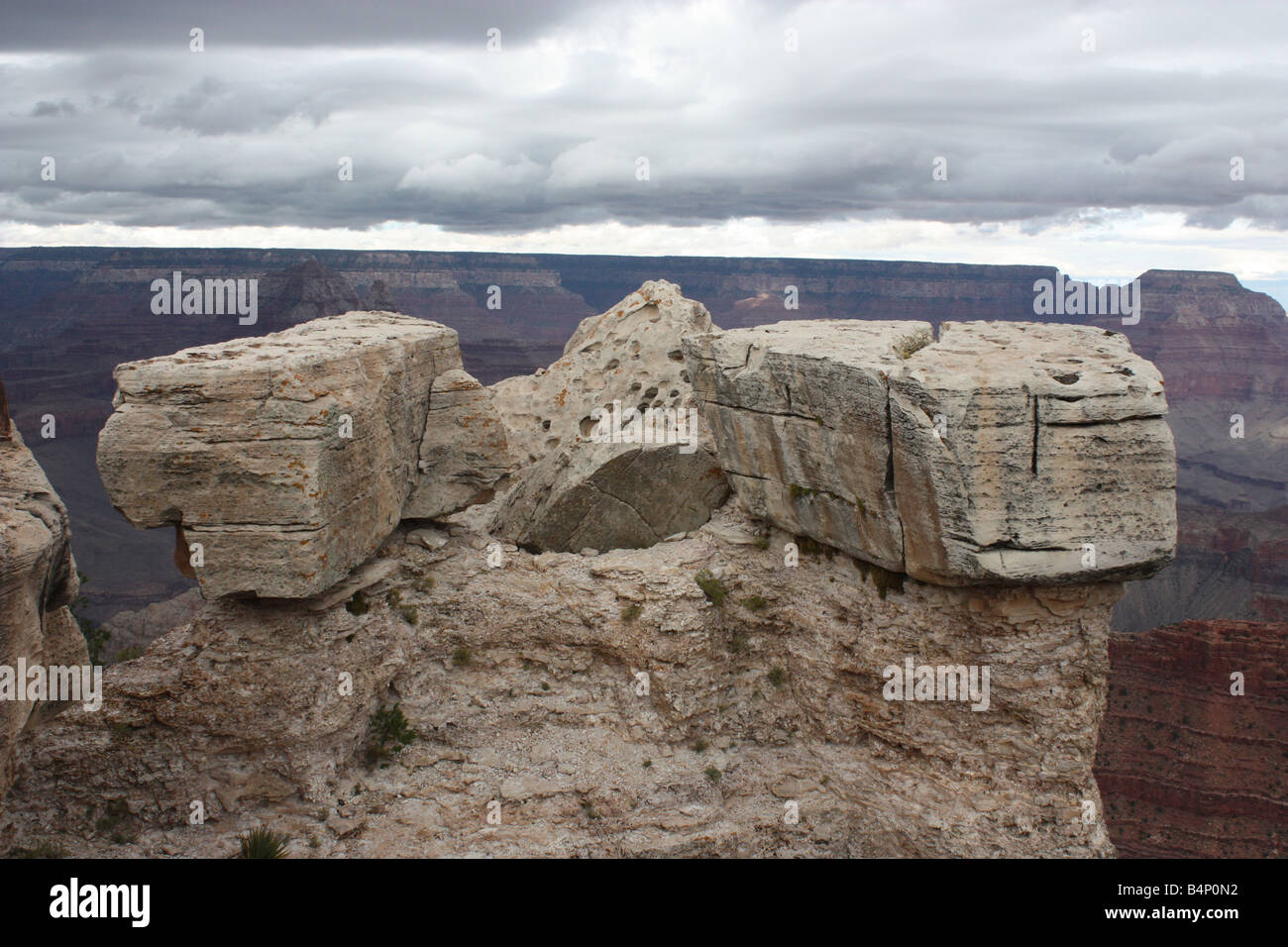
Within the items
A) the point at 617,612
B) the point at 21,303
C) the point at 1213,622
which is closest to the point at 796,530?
the point at 617,612

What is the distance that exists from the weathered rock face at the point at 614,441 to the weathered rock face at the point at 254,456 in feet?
12.9

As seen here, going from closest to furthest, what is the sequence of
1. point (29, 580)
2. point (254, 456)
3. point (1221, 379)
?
point (29, 580), point (254, 456), point (1221, 379)

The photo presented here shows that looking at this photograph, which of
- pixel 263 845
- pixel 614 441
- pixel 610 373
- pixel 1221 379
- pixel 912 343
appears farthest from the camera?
pixel 1221 379

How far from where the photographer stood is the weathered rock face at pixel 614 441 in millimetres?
15875

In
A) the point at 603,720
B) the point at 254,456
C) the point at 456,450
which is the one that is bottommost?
the point at 603,720

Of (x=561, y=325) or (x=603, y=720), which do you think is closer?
(x=603, y=720)

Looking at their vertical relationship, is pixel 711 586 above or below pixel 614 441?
below

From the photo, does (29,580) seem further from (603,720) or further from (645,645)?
(645,645)

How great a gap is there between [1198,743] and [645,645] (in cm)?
4159

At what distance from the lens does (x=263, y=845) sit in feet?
39.4

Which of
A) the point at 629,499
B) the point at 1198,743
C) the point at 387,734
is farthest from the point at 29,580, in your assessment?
the point at 1198,743

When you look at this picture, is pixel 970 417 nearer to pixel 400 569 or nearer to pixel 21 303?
pixel 400 569

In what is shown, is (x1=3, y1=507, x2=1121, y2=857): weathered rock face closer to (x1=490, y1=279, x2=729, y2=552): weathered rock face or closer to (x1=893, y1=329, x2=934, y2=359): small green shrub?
(x1=490, y1=279, x2=729, y2=552): weathered rock face

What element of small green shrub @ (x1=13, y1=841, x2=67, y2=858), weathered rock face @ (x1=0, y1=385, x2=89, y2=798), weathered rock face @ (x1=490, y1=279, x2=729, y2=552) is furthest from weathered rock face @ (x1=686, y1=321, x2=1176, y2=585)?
small green shrub @ (x1=13, y1=841, x2=67, y2=858)
